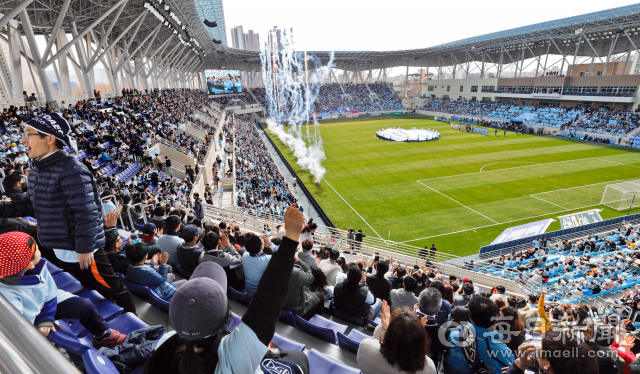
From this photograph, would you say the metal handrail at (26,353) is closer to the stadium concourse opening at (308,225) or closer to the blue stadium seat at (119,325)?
the stadium concourse opening at (308,225)

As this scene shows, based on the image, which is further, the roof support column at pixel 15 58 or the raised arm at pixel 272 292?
the roof support column at pixel 15 58

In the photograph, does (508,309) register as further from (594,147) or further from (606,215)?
(594,147)

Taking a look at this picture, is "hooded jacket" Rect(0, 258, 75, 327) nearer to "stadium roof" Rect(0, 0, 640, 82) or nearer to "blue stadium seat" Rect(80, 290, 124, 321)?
"blue stadium seat" Rect(80, 290, 124, 321)

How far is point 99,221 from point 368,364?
2836mm

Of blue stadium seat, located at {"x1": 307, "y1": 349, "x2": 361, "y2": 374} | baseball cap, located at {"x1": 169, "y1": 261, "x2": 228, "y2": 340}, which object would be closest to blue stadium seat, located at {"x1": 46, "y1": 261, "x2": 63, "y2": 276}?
blue stadium seat, located at {"x1": 307, "y1": 349, "x2": 361, "y2": 374}

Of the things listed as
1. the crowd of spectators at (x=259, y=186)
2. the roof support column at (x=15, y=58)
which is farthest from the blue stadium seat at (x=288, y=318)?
the roof support column at (x=15, y=58)

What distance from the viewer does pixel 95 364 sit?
2.15 meters

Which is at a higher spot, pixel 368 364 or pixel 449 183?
pixel 368 364

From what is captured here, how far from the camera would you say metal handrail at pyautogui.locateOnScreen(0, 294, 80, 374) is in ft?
2.49

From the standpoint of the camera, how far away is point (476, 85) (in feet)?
227

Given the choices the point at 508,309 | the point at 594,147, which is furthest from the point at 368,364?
the point at 594,147

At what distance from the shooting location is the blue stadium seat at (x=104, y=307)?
11.1 ft

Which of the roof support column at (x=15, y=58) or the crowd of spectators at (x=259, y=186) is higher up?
the roof support column at (x=15, y=58)

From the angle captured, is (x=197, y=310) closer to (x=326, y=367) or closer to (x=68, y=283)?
(x=326, y=367)
